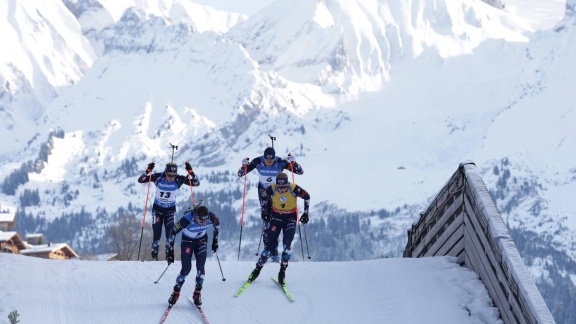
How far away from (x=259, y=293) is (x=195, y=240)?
1.75m

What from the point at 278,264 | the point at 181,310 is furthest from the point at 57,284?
the point at 278,264

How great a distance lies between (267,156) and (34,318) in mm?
7370

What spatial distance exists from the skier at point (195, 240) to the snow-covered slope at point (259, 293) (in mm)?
427

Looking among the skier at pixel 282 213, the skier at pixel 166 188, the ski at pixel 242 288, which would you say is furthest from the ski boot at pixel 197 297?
the skier at pixel 166 188

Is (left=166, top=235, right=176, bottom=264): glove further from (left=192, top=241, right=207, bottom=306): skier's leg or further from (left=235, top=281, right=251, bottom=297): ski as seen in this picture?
(left=235, top=281, right=251, bottom=297): ski

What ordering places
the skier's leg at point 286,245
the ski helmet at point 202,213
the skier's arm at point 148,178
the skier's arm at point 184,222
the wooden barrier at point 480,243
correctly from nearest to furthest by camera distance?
the wooden barrier at point 480,243, the ski helmet at point 202,213, the skier's arm at point 184,222, the skier's leg at point 286,245, the skier's arm at point 148,178

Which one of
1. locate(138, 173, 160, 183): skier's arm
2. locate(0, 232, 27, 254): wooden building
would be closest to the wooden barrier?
locate(138, 173, 160, 183): skier's arm

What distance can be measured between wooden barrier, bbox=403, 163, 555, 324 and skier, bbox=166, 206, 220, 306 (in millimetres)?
4915

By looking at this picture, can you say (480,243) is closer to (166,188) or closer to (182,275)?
(182,275)

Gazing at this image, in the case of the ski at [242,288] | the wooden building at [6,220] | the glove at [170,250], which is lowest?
the ski at [242,288]

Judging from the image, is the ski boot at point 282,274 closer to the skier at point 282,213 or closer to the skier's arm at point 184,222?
the skier at point 282,213

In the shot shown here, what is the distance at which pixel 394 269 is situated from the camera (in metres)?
21.3

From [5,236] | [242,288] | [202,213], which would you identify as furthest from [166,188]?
[5,236]

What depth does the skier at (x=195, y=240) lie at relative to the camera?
1877 centimetres
